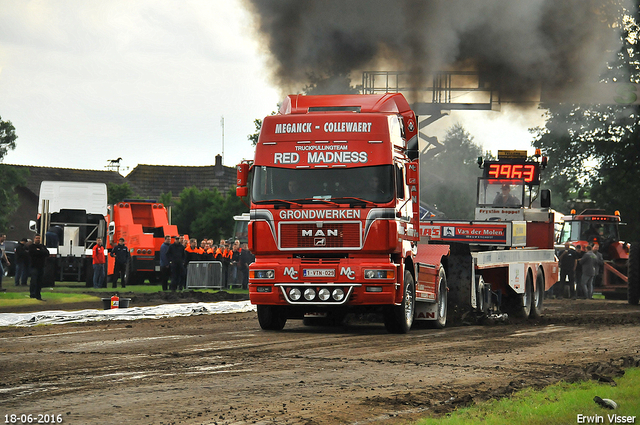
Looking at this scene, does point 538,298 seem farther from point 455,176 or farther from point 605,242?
point 455,176

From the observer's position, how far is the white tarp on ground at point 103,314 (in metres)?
17.2

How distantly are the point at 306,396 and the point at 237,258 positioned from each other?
2309 cm

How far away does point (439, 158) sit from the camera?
8112 cm

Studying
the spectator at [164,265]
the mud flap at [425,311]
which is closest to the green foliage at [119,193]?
the spectator at [164,265]

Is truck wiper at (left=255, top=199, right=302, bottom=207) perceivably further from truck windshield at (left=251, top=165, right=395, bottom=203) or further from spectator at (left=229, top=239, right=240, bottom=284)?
spectator at (left=229, top=239, right=240, bottom=284)

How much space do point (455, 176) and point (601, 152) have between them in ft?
96.1

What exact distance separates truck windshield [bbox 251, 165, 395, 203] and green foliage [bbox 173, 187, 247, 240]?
39.4 meters

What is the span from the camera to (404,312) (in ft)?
49.6

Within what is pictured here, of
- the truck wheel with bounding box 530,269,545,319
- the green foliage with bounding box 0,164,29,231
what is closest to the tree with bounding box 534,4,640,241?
the truck wheel with bounding box 530,269,545,319

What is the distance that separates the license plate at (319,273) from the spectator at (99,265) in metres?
16.5

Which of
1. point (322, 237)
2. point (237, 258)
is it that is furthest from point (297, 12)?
point (237, 258)

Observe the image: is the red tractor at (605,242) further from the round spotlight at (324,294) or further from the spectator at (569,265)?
the round spotlight at (324,294)

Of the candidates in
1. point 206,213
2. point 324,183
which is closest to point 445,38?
point 324,183

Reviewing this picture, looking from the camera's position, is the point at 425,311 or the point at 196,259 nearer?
the point at 425,311
